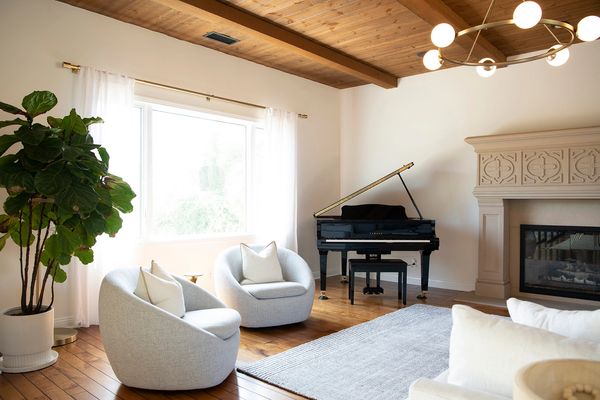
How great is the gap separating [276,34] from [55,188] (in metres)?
2.63

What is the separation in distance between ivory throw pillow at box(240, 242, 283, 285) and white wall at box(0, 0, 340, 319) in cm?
95

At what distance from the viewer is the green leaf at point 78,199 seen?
2990 mm

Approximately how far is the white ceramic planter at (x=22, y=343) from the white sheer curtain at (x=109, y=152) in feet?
2.68

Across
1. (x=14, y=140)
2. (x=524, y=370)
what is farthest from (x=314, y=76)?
(x=524, y=370)

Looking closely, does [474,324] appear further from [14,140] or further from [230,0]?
[230,0]

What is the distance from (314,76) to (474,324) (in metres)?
5.41

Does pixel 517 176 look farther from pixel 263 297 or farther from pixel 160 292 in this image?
pixel 160 292

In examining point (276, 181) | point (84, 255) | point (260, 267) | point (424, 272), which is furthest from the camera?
point (276, 181)

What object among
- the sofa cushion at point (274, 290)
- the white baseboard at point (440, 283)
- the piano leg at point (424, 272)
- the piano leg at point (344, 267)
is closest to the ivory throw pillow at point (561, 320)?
the sofa cushion at point (274, 290)

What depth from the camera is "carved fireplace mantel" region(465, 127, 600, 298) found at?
4.83m

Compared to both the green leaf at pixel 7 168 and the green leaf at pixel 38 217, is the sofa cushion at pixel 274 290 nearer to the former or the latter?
the green leaf at pixel 38 217

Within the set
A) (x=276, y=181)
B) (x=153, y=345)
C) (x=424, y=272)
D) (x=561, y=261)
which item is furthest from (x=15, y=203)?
(x=561, y=261)

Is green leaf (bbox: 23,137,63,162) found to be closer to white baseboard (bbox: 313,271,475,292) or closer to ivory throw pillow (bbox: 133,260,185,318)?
ivory throw pillow (bbox: 133,260,185,318)

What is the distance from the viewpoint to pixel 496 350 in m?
1.37
